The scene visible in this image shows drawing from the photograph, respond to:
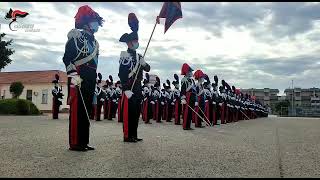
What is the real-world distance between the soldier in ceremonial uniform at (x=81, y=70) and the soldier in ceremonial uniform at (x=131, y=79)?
1.22m

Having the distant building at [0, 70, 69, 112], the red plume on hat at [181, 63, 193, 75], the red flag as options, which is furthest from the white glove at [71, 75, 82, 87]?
the distant building at [0, 70, 69, 112]

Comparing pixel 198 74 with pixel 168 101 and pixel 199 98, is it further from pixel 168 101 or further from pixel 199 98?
pixel 168 101

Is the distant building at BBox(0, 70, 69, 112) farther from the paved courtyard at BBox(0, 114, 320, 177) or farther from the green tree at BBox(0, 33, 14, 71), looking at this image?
the paved courtyard at BBox(0, 114, 320, 177)

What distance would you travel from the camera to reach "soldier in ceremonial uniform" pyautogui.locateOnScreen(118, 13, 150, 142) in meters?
9.06

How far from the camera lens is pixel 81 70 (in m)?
7.82

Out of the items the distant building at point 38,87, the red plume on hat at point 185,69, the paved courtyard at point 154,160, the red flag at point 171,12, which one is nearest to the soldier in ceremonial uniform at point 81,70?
the paved courtyard at point 154,160

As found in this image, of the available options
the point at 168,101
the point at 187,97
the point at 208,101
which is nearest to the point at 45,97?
the point at 168,101

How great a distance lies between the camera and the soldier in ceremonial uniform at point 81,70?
755cm

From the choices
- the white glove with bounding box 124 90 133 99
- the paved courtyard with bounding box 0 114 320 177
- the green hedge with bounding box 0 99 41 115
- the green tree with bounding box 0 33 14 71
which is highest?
the green tree with bounding box 0 33 14 71

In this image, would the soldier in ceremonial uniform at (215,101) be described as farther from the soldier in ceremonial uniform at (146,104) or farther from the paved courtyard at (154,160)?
the paved courtyard at (154,160)

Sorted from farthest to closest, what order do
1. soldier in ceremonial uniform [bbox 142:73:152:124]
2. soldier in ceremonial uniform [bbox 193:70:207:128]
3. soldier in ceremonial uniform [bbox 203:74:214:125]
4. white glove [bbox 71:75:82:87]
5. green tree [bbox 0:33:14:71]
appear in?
green tree [bbox 0:33:14:71], soldier in ceremonial uniform [bbox 142:73:152:124], soldier in ceremonial uniform [bbox 203:74:214:125], soldier in ceremonial uniform [bbox 193:70:207:128], white glove [bbox 71:75:82:87]

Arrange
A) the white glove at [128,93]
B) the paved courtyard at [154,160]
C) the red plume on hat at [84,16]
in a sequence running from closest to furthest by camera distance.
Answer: the paved courtyard at [154,160] → the red plume on hat at [84,16] → the white glove at [128,93]

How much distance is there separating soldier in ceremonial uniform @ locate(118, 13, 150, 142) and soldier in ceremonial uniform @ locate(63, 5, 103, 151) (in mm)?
1224

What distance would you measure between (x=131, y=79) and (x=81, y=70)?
5.32 ft
